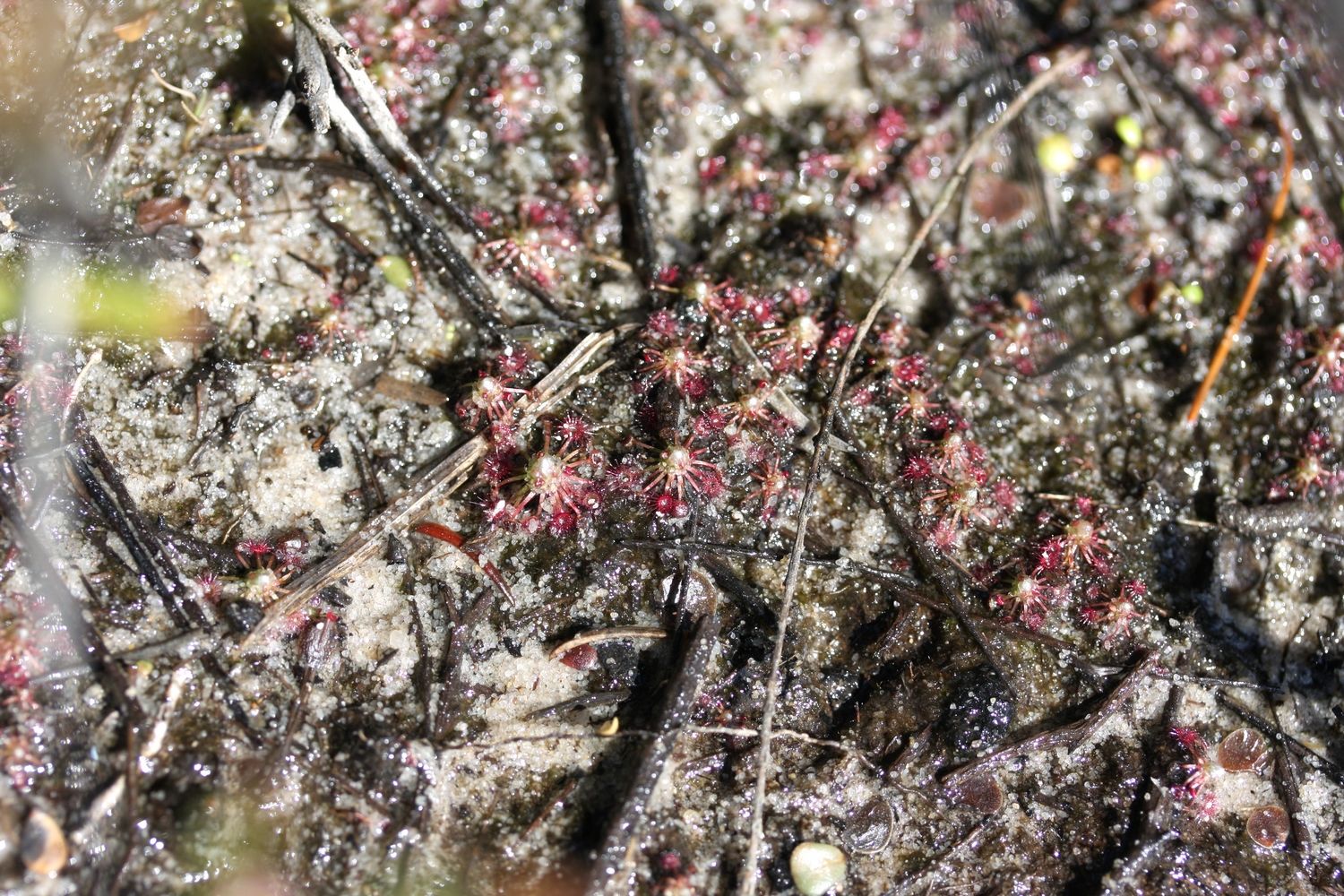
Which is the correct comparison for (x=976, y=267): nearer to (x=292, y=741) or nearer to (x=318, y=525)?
(x=318, y=525)

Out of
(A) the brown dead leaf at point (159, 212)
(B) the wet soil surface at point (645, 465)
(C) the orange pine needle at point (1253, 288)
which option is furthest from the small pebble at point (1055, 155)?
(A) the brown dead leaf at point (159, 212)

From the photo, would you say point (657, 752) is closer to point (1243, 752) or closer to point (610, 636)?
point (610, 636)

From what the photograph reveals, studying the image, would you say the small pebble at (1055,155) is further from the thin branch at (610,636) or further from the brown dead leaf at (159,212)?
the brown dead leaf at (159,212)

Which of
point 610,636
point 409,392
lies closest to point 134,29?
point 409,392

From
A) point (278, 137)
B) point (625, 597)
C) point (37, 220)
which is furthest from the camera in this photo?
point (278, 137)

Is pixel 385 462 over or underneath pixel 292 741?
over

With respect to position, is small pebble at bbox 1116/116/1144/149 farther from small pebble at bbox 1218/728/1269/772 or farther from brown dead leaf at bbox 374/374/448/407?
brown dead leaf at bbox 374/374/448/407

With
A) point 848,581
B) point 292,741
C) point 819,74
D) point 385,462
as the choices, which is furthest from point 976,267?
point 292,741
